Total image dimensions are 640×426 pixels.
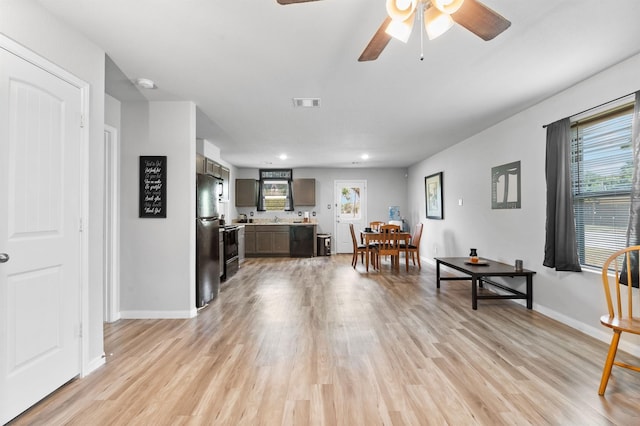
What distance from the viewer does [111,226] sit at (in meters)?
3.48

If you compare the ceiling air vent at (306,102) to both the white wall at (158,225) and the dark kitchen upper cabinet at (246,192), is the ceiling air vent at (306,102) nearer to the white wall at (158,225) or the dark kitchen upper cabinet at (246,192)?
the white wall at (158,225)

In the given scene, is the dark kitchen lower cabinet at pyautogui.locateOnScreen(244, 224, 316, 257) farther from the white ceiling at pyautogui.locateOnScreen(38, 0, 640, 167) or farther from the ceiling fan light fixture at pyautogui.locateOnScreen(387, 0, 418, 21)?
the ceiling fan light fixture at pyautogui.locateOnScreen(387, 0, 418, 21)

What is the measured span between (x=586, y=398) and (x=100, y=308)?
134 inches

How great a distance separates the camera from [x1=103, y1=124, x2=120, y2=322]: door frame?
346cm

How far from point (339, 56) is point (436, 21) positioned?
1.12 m

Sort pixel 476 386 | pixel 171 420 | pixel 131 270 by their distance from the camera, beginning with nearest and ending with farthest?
pixel 171 420, pixel 476 386, pixel 131 270

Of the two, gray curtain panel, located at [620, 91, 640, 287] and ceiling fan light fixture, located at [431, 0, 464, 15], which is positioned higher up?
ceiling fan light fixture, located at [431, 0, 464, 15]

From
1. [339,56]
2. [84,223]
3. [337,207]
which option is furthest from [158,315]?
[337,207]

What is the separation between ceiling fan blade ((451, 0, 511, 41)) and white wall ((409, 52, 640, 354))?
192cm

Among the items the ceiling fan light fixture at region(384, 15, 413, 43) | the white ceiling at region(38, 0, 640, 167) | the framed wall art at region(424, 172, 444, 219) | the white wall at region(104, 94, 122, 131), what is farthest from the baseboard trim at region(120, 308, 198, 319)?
the framed wall art at region(424, 172, 444, 219)

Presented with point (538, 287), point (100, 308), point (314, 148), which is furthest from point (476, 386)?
point (314, 148)

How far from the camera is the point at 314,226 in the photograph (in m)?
8.30

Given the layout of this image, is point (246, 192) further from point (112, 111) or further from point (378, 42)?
point (378, 42)

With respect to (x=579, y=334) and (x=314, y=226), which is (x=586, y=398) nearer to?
(x=579, y=334)
